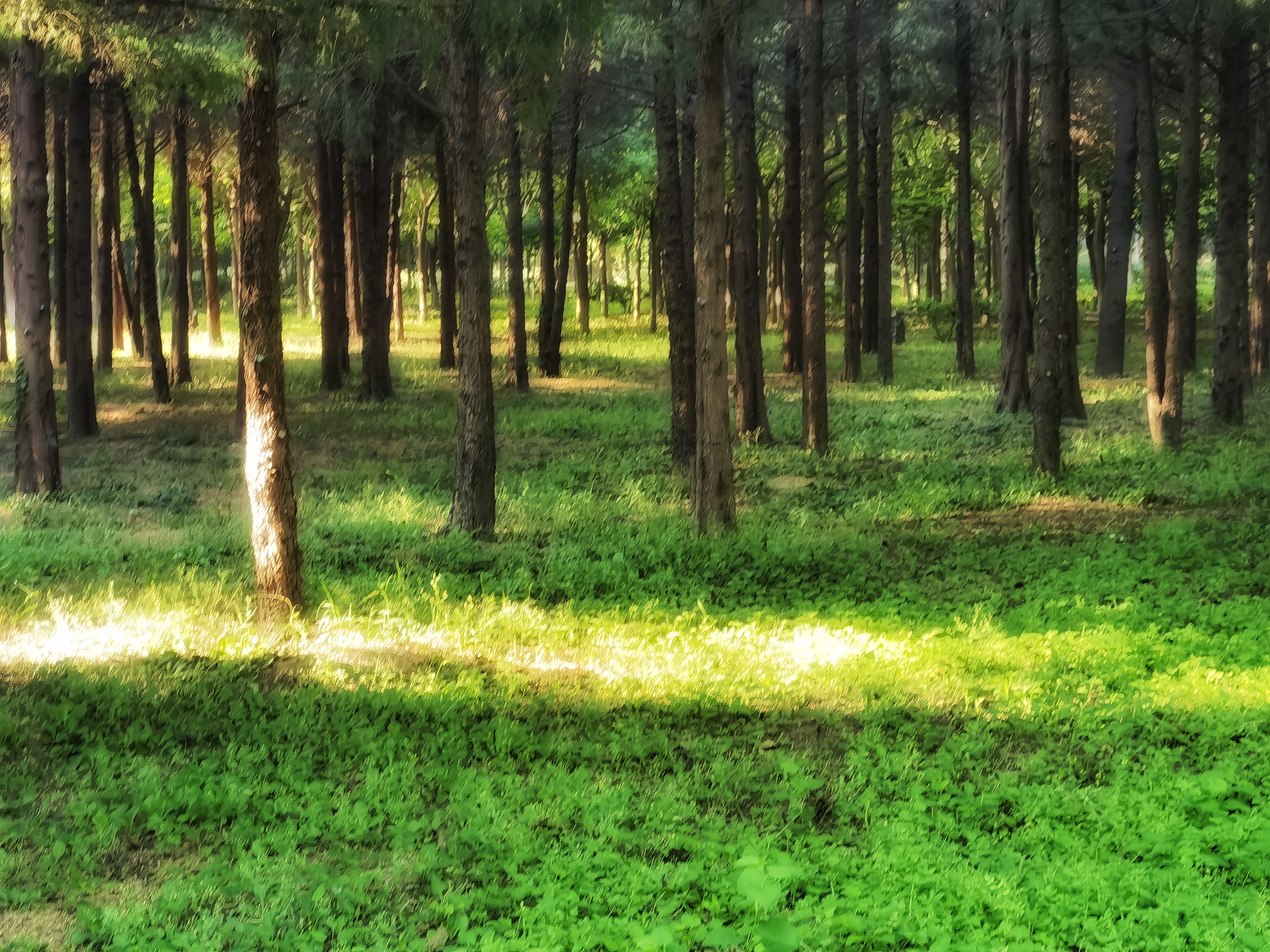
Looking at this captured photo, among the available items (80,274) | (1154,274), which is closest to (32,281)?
(80,274)

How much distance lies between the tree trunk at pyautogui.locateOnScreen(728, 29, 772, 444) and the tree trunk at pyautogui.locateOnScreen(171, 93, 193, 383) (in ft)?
32.8

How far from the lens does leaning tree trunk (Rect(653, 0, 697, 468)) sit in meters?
14.6

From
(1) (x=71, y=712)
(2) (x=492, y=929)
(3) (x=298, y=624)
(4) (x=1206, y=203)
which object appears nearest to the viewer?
(2) (x=492, y=929)

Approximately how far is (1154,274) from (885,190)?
1049 cm

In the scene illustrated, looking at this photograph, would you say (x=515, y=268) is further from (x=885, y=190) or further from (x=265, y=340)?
(x=265, y=340)

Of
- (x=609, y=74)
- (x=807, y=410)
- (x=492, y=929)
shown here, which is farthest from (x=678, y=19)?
(x=492, y=929)

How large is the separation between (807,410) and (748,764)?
1128 centimetres

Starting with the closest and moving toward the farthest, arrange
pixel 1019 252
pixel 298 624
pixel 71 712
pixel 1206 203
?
1. pixel 71 712
2. pixel 298 624
3. pixel 1019 252
4. pixel 1206 203

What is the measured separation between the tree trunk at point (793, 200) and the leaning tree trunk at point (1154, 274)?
7.45m

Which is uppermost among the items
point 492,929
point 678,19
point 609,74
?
point 609,74

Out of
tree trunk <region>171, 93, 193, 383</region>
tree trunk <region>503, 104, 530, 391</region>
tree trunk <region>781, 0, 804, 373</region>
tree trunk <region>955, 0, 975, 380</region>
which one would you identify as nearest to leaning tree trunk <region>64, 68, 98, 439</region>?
tree trunk <region>171, 93, 193, 383</region>

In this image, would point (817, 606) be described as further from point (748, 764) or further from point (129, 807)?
point (129, 807)

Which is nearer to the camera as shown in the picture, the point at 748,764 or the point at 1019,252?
the point at 748,764

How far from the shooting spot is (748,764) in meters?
6.32
